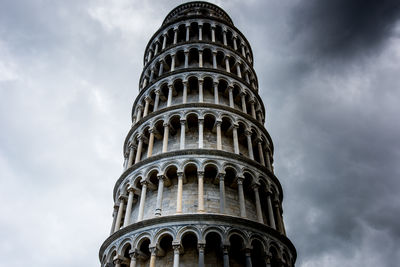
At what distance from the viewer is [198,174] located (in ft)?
54.8

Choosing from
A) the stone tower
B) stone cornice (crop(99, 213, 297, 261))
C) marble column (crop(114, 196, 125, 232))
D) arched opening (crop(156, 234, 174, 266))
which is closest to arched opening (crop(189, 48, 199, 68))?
the stone tower

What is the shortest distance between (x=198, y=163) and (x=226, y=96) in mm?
6825

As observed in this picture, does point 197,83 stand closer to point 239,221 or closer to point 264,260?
point 239,221

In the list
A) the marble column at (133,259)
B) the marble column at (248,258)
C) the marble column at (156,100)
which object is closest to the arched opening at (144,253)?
A: the marble column at (133,259)

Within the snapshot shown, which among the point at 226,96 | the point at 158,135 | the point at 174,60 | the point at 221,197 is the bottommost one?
the point at 221,197

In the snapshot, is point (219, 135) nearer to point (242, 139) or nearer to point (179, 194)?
point (242, 139)

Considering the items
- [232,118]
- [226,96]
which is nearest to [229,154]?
[232,118]

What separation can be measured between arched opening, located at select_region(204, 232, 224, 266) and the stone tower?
0.04 metres

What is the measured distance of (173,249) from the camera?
572 inches

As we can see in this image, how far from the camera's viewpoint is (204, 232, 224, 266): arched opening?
14641 mm

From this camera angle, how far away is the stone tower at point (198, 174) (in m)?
14.9

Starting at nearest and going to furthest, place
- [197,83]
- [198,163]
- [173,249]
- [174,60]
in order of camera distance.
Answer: [173,249], [198,163], [197,83], [174,60]

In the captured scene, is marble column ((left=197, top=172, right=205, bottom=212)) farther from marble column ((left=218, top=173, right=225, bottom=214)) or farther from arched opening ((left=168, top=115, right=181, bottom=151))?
arched opening ((left=168, top=115, right=181, bottom=151))

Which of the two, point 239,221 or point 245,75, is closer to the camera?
point 239,221
